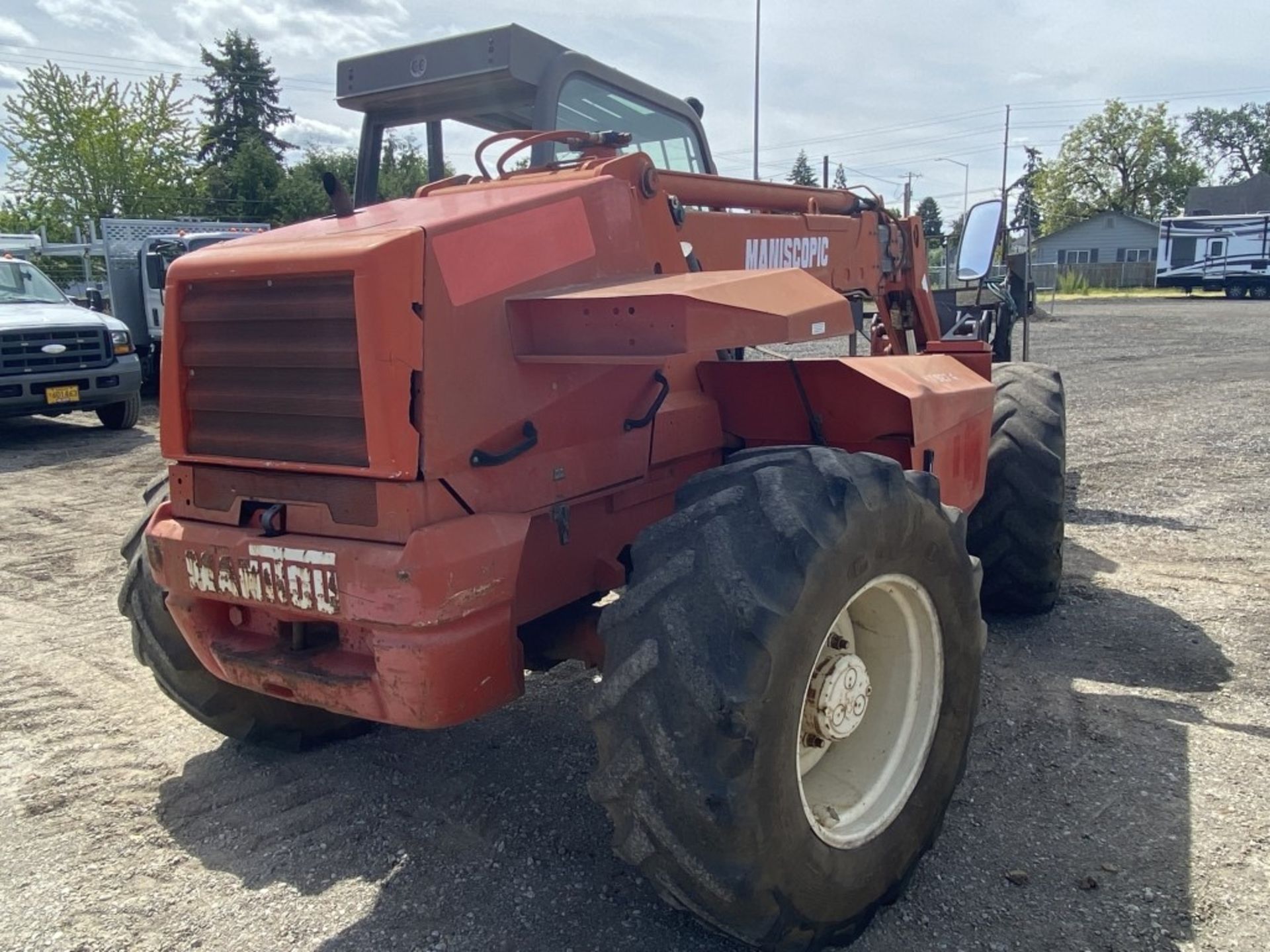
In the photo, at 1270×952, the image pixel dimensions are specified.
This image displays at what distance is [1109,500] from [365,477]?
643 cm

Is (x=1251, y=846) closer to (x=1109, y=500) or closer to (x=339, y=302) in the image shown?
(x=339, y=302)

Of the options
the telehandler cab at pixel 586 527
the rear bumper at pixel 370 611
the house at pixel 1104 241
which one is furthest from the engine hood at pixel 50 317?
the house at pixel 1104 241

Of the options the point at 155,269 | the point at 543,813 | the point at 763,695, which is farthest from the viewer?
the point at 155,269

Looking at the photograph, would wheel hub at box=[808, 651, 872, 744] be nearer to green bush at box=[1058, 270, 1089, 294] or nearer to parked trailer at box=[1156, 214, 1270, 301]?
parked trailer at box=[1156, 214, 1270, 301]

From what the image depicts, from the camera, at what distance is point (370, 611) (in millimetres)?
2518

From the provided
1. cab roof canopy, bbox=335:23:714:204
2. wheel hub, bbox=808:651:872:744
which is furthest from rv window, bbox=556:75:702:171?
wheel hub, bbox=808:651:872:744

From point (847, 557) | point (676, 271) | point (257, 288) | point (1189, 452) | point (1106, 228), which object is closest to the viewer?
point (847, 557)

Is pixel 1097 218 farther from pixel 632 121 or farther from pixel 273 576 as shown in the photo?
pixel 273 576

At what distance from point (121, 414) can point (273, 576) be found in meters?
11.2

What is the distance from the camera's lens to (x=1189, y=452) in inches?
364

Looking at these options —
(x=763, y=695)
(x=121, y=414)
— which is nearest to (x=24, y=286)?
(x=121, y=414)

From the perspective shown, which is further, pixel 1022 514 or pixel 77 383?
pixel 77 383

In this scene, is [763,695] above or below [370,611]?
below

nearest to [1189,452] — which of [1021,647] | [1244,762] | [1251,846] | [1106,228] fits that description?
[1021,647]
